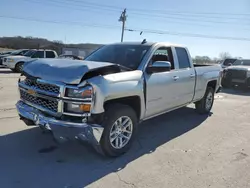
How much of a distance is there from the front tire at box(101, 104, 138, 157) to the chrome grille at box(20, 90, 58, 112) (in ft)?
2.52

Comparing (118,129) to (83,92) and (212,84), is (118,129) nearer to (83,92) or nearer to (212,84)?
(83,92)

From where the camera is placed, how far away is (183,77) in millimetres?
6031

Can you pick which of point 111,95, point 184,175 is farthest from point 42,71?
point 184,175

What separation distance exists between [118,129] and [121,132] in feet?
0.37

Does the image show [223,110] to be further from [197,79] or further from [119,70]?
[119,70]

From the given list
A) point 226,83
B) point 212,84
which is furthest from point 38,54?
point 212,84

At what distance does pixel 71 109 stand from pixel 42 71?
82 cm

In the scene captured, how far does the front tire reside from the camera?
4.10 metres

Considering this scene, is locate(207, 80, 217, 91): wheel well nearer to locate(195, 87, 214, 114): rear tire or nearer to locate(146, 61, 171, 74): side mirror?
locate(195, 87, 214, 114): rear tire

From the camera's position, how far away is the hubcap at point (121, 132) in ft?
14.1

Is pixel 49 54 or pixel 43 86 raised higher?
pixel 43 86

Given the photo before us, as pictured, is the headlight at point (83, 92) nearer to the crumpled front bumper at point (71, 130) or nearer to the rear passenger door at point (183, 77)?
the crumpled front bumper at point (71, 130)

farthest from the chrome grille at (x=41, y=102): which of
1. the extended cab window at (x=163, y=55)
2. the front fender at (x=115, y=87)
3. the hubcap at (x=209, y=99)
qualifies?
the hubcap at (x=209, y=99)

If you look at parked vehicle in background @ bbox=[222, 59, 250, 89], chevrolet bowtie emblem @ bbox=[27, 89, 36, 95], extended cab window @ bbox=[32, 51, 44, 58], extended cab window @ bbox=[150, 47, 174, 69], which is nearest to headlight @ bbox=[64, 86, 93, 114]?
chevrolet bowtie emblem @ bbox=[27, 89, 36, 95]
